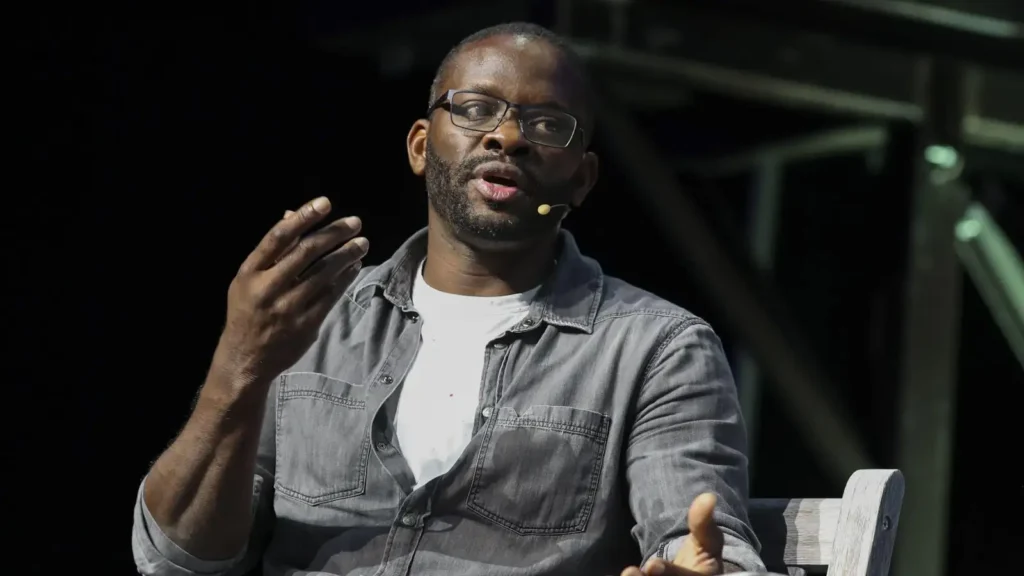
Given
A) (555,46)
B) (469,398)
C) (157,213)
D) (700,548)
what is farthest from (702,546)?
(157,213)

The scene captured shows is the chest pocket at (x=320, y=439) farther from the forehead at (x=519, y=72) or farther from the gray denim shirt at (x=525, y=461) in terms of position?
the forehead at (x=519, y=72)

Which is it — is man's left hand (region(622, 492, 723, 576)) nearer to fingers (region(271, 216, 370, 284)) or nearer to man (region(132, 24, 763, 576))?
man (region(132, 24, 763, 576))

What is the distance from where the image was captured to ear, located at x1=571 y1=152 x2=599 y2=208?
2166 millimetres

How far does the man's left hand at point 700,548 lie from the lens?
5.09ft

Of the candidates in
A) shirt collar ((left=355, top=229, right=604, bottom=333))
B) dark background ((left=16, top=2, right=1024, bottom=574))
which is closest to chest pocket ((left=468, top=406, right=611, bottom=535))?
shirt collar ((left=355, top=229, right=604, bottom=333))

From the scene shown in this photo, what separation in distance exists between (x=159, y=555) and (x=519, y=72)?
2.71 ft

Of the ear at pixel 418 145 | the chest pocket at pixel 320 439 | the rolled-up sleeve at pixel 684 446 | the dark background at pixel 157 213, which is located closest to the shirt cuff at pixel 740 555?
the rolled-up sleeve at pixel 684 446

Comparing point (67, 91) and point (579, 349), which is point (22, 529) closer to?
point (67, 91)

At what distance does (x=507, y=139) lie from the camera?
204cm

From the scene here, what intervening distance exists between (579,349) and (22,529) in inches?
74.1

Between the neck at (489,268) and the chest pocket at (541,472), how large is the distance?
280mm

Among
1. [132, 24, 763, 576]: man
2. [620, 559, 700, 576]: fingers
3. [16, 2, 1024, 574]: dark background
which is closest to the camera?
[620, 559, 700, 576]: fingers

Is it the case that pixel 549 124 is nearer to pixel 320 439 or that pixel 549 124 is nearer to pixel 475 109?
pixel 475 109

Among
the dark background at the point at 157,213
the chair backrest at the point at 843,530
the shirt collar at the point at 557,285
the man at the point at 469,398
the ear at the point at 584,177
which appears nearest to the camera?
the chair backrest at the point at 843,530
